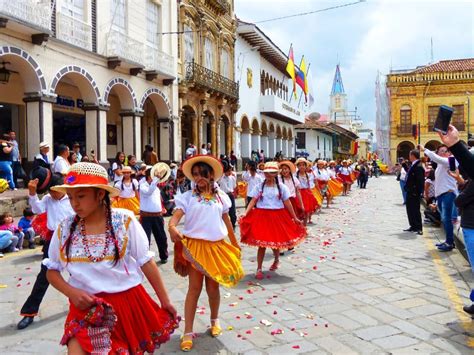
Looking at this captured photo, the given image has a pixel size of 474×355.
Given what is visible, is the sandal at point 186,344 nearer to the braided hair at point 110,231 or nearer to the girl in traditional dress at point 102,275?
the girl in traditional dress at point 102,275

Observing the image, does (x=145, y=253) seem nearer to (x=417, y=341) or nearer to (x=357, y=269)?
(x=417, y=341)

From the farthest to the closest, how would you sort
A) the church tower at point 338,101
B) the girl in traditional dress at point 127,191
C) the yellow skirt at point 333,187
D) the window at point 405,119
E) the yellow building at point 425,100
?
the church tower at point 338,101 < the window at point 405,119 < the yellow building at point 425,100 < the yellow skirt at point 333,187 < the girl in traditional dress at point 127,191

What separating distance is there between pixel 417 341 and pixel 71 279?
126 inches

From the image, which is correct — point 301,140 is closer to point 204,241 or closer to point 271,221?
point 271,221

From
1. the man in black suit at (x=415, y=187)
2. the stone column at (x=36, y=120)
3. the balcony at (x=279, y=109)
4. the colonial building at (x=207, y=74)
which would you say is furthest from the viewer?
the balcony at (x=279, y=109)

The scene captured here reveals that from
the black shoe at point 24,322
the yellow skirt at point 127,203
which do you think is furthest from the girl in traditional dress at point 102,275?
the yellow skirt at point 127,203

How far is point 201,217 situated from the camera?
14.7 ft

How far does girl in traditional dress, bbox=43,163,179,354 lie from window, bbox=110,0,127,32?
1534 centimetres

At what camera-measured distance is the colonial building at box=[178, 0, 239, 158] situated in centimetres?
2244

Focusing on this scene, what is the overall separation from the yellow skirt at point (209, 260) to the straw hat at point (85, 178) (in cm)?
173

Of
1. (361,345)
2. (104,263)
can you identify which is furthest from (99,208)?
(361,345)

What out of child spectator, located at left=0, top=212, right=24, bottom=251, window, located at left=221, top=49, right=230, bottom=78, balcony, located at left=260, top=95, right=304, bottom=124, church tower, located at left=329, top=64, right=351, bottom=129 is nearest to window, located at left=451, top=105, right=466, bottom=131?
balcony, located at left=260, top=95, right=304, bottom=124

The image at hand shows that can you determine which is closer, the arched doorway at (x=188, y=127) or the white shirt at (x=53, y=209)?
the white shirt at (x=53, y=209)

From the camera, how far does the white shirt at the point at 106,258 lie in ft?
9.17
